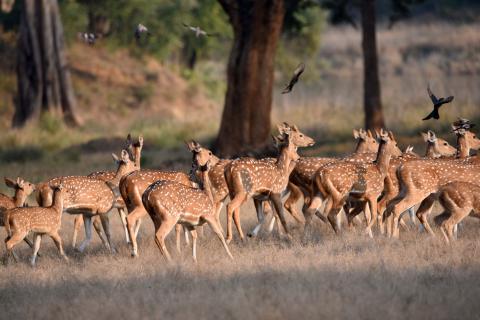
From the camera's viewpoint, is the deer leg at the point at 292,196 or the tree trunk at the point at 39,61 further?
the tree trunk at the point at 39,61

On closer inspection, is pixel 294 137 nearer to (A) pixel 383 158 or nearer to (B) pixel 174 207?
(A) pixel 383 158

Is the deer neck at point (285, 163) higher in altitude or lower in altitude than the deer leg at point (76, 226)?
higher

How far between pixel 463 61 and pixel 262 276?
39.7 meters

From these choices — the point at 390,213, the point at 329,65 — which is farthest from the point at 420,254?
the point at 329,65

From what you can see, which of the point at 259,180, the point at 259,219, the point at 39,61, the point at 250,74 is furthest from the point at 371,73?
the point at 259,180

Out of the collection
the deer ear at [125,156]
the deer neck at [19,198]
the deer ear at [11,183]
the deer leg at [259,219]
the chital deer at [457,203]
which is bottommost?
the deer leg at [259,219]

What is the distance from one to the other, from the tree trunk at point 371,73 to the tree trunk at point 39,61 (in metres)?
11.4

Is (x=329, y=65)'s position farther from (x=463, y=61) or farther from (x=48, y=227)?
(x=48, y=227)

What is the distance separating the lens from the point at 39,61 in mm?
34719

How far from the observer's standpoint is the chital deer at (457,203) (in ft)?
43.4

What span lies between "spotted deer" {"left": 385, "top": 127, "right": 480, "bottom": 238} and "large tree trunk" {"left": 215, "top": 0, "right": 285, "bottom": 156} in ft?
35.2

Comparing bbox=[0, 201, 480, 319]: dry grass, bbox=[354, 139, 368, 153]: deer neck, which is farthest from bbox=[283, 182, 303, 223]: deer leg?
bbox=[0, 201, 480, 319]: dry grass

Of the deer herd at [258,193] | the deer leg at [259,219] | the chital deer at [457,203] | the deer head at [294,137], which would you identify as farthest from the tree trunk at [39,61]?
the chital deer at [457,203]

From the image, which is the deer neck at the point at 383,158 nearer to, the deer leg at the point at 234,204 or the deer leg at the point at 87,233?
the deer leg at the point at 234,204
